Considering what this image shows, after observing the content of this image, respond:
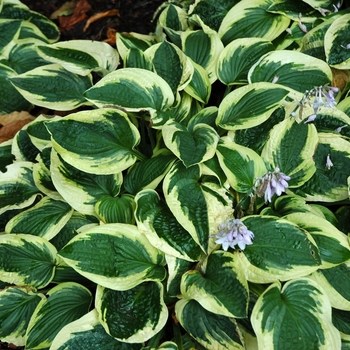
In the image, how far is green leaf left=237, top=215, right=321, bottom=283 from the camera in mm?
1420

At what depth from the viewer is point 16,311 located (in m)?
1.64

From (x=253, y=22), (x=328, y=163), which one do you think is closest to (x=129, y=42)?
(x=253, y=22)

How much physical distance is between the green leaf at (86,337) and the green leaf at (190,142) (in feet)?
1.84

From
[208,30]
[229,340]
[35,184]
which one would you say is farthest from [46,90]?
[229,340]

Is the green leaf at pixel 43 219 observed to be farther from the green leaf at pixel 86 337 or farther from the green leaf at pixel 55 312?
the green leaf at pixel 86 337

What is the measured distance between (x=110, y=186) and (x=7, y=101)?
84 cm

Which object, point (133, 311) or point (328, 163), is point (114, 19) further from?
point (133, 311)

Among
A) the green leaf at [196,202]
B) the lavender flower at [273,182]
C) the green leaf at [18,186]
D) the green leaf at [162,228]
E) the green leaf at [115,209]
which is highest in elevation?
the lavender flower at [273,182]

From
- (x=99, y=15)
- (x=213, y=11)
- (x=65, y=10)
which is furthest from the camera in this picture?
(x=65, y=10)

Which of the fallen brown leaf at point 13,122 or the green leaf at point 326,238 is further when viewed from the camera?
the fallen brown leaf at point 13,122

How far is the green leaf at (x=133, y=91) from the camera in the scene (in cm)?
167

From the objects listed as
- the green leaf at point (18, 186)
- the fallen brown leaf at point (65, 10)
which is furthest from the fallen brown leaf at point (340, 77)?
the fallen brown leaf at point (65, 10)

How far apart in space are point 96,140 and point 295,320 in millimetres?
824

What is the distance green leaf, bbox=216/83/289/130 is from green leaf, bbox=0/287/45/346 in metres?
0.87
